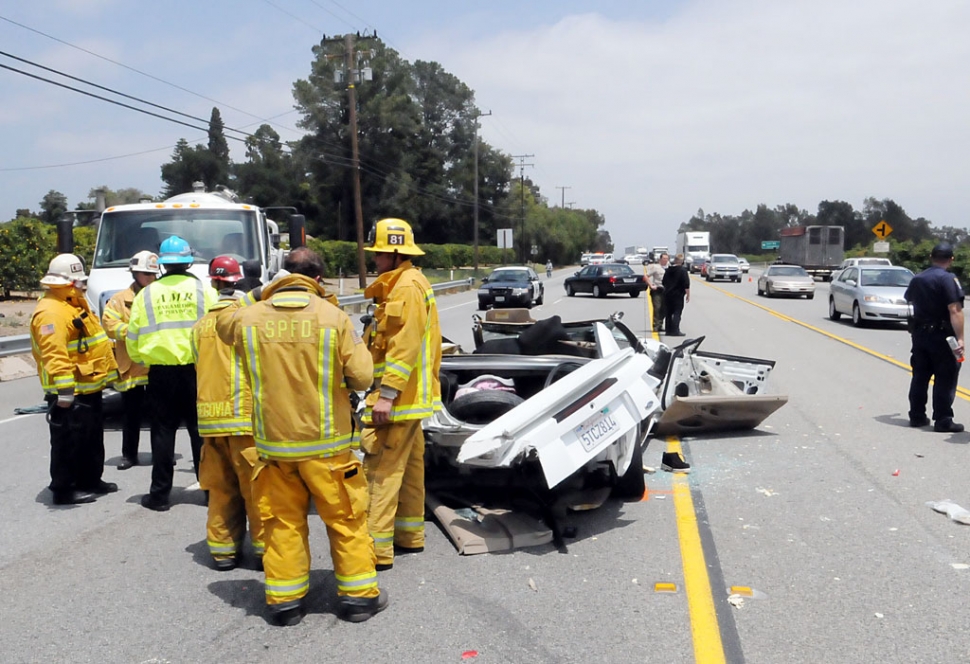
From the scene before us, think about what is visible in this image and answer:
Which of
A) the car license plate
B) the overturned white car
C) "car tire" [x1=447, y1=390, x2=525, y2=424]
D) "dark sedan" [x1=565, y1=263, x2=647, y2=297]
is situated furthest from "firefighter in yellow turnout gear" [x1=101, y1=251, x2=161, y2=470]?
"dark sedan" [x1=565, y1=263, x2=647, y2=297]

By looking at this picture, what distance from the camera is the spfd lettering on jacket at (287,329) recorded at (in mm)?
4363

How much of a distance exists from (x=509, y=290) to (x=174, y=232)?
726 inches

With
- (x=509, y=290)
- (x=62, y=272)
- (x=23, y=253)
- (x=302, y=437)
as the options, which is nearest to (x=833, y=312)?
(x=509, y=290)

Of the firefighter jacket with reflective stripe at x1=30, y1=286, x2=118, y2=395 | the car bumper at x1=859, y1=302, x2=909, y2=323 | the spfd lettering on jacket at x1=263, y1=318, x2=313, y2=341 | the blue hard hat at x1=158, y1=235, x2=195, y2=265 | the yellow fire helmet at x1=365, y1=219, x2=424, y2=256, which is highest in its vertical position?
the yellow fire helmet at x1=365, y1=219, x2=424, y2=256

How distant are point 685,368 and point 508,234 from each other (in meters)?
56.5

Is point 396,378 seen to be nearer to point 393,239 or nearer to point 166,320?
point 393,239

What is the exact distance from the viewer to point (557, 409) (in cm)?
539

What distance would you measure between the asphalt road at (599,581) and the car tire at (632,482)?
125 millimetres

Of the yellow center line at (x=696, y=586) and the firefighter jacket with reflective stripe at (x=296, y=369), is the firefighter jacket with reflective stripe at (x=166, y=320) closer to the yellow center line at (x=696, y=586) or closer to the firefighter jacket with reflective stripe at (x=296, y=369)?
the firefighter jacket with reflective stripe at (x=296, y=369)

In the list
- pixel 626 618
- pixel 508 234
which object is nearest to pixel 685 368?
pixel 626 618

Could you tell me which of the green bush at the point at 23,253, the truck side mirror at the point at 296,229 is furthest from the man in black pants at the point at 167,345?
the green bush at the point at 23,253

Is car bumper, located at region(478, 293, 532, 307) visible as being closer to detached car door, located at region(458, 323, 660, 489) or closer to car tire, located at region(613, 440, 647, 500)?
car tire, located at region(613, 440, 647, 500)

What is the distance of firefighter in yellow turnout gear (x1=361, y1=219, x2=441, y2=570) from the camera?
16.5 ft

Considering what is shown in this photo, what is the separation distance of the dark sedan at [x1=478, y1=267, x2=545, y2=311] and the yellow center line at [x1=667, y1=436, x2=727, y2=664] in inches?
906
